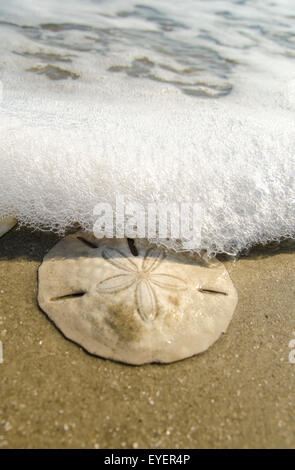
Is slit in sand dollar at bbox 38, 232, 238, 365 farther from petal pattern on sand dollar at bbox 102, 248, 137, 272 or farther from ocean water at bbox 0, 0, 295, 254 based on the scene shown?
ocean water at bbox 0, 0, 295, 254

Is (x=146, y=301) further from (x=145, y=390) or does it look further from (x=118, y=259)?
(x=145, y=390)

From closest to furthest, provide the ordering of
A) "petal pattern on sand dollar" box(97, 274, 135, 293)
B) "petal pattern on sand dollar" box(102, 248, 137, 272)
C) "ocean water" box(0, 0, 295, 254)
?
"petal pattern on sand dollar" box(97, 274, 135, 293)
"petal pattern on sand dollar" box(102, 248, 137, 272)
"ocean water" box(0, 0, 295, 254)

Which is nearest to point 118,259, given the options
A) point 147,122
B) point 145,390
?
point 145,390

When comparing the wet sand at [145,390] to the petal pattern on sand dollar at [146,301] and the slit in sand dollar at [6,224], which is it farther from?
the slit in sand dollar at [6,224]

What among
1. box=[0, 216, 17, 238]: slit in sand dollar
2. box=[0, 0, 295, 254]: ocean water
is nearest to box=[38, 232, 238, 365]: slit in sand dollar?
box=[0, 0, 295, 254]: ocean water

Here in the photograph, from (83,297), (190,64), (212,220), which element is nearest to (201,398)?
(83,297)

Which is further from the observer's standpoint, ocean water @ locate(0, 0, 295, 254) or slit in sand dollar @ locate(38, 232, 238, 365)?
ocean water @ locate(0, 0, 295, 254)

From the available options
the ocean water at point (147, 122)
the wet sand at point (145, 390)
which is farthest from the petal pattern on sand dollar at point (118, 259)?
the wet sand at point (145, 390)
